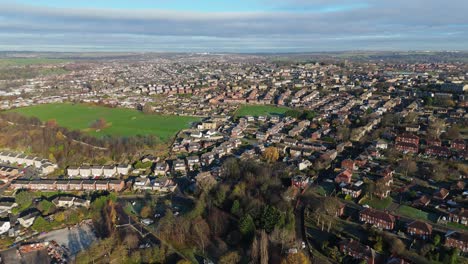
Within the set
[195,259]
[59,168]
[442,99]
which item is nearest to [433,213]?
[195,259]

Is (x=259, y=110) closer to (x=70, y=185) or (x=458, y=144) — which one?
(x=458, y=144)

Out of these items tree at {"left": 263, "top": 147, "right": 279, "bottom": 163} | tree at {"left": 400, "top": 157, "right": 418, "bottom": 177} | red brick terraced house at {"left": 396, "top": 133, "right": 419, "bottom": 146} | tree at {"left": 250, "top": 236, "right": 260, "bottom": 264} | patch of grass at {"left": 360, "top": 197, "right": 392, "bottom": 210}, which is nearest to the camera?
tree at {"left": 250, "top": 236, "right": 260, "bottom": 264}

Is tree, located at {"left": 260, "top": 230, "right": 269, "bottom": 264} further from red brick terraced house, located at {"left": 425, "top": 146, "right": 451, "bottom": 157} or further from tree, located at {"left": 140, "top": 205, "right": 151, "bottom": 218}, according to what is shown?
red brick terraced house, located at {"left": 425, "top": 146, "right": 451, "bottom": 157}

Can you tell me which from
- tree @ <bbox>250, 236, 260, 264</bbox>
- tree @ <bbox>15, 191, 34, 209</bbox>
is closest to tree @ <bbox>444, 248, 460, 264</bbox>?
tree @ <bbox>250, 236, 260, 264</bbox>

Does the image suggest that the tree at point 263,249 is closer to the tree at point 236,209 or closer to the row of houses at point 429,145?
the tree at point 236,209

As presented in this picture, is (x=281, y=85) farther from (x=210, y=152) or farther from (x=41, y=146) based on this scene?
(x=41, y=146)


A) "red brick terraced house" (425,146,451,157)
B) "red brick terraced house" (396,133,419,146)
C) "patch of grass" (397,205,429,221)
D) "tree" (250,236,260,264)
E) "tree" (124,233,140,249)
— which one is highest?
"red brick terraced house" (396,133,419,146)

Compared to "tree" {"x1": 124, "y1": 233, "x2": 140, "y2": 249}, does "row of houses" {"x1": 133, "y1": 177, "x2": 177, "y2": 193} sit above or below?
above
